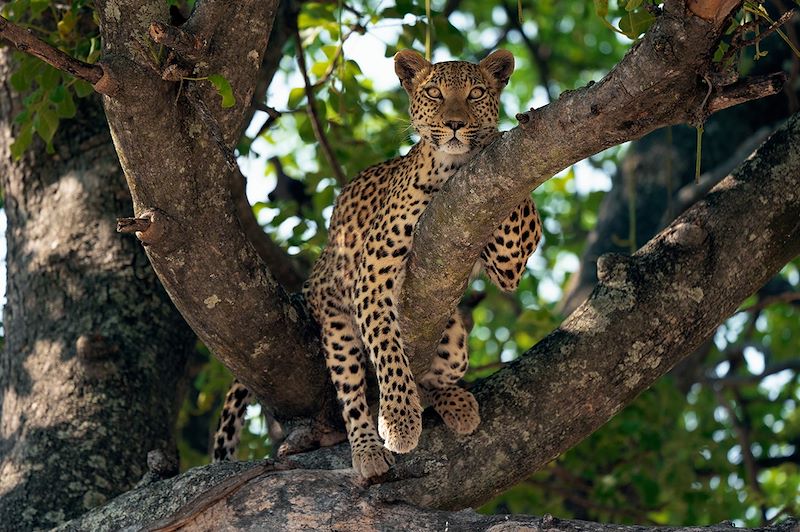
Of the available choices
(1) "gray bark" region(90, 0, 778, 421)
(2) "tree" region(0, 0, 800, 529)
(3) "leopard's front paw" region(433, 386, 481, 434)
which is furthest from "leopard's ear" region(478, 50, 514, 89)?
(3) "leopard's front paw" region(433, 386, 481, 434)

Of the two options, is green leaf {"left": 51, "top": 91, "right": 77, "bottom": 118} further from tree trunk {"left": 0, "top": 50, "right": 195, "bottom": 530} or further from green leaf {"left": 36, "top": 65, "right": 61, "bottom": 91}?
tree trunk {"left": 0, "top": 50, "right": 195, "bottom": 530}

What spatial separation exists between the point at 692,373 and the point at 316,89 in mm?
4836

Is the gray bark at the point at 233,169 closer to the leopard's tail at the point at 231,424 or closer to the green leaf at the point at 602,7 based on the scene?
the green leaf at the point at 602,7

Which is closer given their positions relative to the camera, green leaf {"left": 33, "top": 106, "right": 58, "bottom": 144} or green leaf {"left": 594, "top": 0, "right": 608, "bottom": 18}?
green leaf {"left": 594, "top": 0, "right": 608, "bottom": 18}

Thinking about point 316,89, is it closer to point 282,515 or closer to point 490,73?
point 490,73

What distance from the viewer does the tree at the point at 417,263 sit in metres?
5.00

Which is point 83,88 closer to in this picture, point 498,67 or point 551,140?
point 498,67

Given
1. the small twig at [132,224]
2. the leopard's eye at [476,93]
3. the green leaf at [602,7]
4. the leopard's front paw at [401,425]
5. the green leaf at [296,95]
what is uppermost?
the green leaf at [296,95]

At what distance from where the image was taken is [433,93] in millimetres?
7254

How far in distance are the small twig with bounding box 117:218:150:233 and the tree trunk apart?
5.60 feet

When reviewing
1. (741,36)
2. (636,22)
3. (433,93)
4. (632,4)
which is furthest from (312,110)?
(741,36)

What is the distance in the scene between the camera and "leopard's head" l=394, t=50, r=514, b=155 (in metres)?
6.77

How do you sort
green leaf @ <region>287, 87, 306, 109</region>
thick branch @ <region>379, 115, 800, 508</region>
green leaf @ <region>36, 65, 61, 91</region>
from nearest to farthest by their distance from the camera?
thick branch @ <region>379, 115, 800, 508</region> → green leaf @ <region>36, 65, 61, 91</region> → green leaf @ <region>287, 87, 306, 109</region>

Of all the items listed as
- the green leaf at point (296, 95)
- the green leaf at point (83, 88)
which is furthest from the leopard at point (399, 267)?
the green leaf at point (83, 88)
